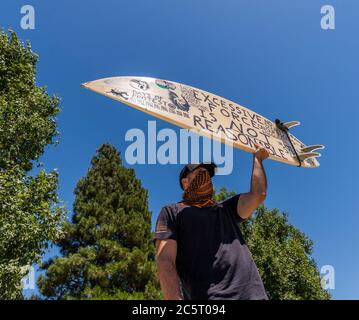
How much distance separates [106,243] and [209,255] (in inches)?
802

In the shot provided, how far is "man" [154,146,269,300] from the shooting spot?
7.21 ft

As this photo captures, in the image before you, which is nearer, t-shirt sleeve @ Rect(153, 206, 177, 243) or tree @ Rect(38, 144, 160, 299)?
t-shirt sleeve @ Rect(153, 206, 177, 243)

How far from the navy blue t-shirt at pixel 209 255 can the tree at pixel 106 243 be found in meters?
18.0

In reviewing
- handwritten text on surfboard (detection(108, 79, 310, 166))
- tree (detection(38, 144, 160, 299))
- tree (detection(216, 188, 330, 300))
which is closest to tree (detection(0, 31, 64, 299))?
handwritten text on surfboard (detection(108, 79, 310, 166))

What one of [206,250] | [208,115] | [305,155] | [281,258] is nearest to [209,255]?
[206,250]

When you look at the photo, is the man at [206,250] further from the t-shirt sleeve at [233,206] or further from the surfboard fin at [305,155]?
the surfboard fin at [305,155]

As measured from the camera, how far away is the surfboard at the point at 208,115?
3.09 metres

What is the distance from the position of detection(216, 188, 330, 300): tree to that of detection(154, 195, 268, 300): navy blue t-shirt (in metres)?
18.0

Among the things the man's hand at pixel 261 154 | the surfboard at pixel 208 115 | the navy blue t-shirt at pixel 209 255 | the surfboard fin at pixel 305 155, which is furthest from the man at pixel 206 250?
the surfboard fin at pixel 305 155

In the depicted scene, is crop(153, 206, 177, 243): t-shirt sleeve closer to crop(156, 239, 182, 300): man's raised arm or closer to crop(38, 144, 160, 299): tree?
crop(156, 239, 182, 300): man's raised arm

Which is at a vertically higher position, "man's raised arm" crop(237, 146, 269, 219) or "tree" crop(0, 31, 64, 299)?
"tree" crop(0, 31, 64, 299)

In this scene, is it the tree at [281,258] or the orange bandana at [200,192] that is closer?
the orange bandana at [200,192]
